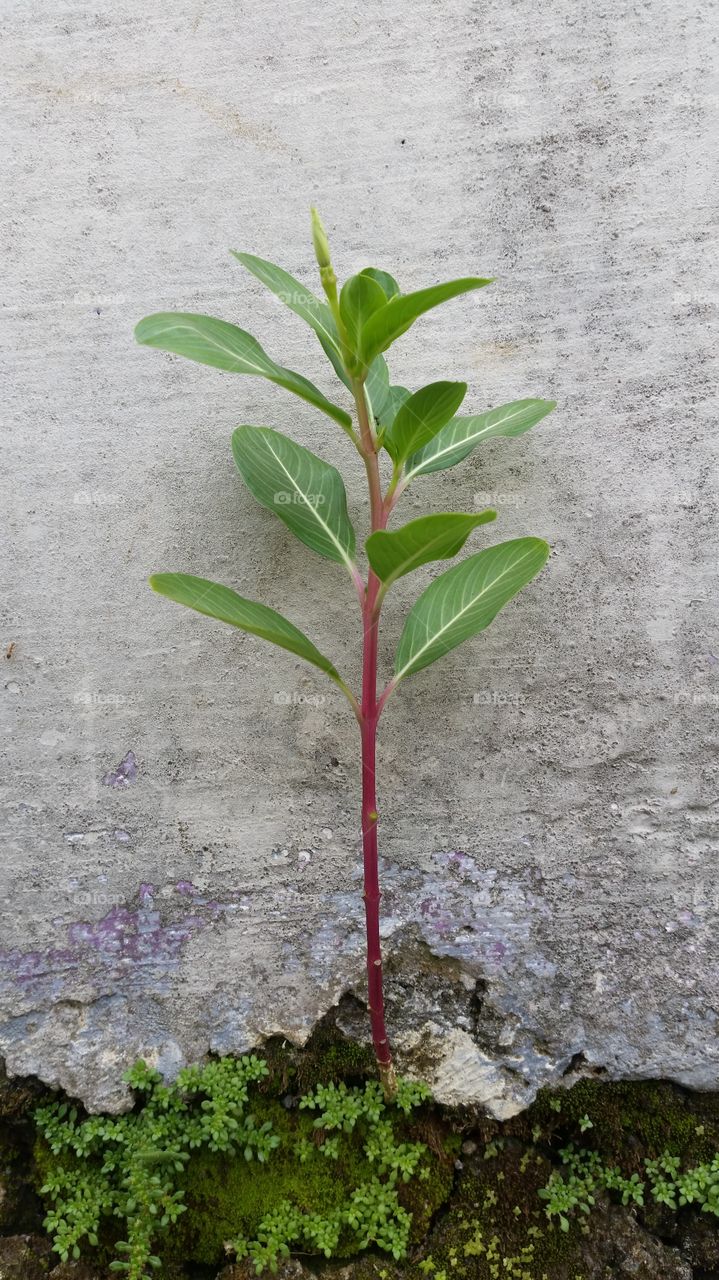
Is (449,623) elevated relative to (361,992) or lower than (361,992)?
elevated

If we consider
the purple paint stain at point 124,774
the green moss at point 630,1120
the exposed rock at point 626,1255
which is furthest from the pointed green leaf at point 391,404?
the exposed rock at point 626,1255

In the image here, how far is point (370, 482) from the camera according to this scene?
1.44m

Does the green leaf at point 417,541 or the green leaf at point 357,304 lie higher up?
the green leaf at point 357,304

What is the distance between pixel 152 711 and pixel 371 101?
1.47 metres

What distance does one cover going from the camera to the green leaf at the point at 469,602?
1473 millimetres

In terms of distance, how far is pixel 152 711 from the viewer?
1752 mm

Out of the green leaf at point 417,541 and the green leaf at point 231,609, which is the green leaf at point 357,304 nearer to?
the green leaf at point 417,541

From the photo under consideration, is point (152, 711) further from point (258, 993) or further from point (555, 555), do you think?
point (555, 555)

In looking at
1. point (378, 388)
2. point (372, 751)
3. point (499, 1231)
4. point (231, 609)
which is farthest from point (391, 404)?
point (499, 1231)

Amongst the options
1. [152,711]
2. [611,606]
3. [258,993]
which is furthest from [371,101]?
[258,993]

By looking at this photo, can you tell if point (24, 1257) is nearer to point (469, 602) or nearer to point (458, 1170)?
point (458, 1170)

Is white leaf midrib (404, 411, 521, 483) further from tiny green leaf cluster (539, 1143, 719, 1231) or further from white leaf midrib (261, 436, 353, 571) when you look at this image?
tiny green leaf cluster (539, 1143, 719, 1231)

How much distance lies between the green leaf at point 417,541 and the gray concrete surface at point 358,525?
0.39 meters

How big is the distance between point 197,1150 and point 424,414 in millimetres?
1562
